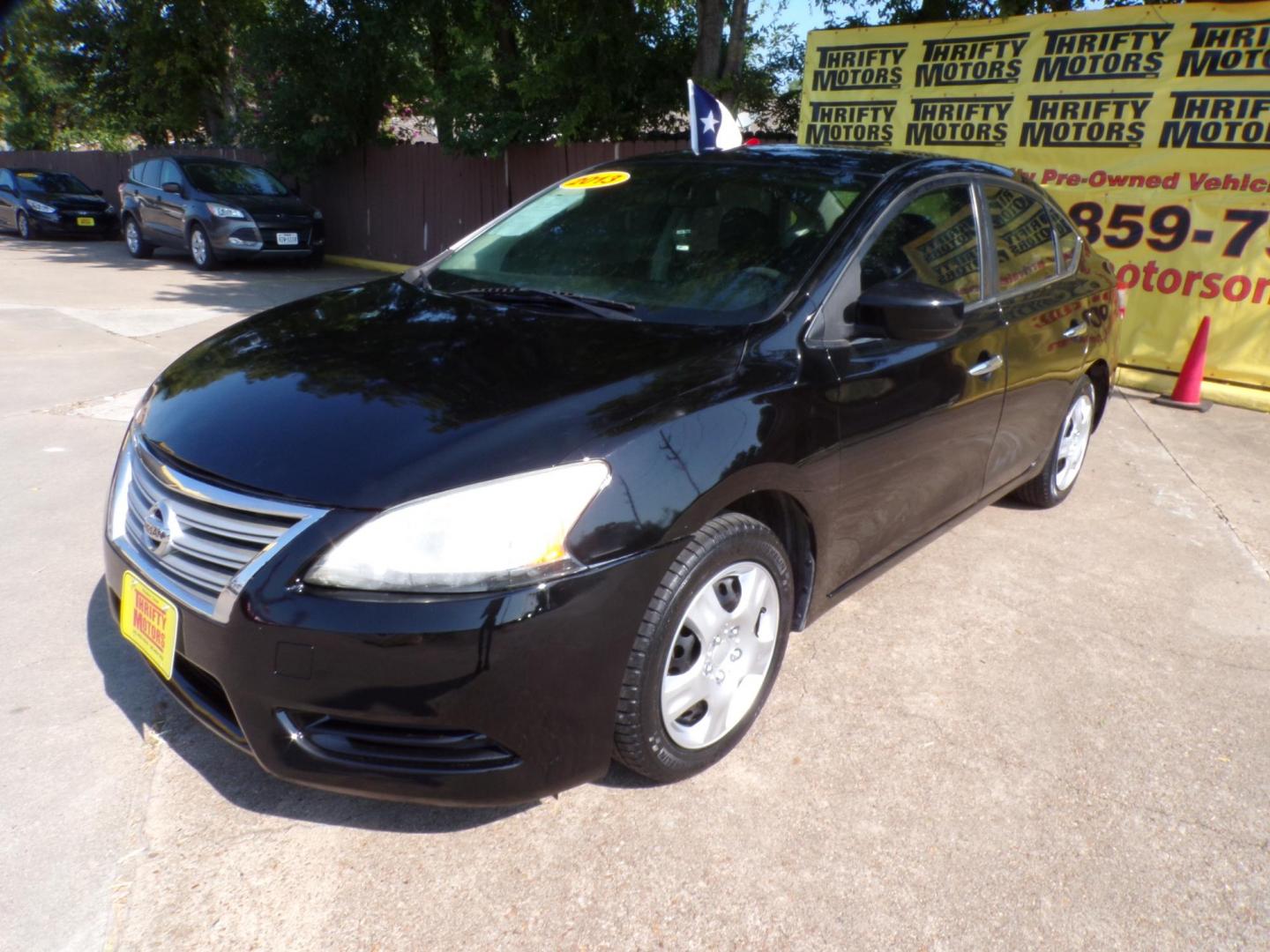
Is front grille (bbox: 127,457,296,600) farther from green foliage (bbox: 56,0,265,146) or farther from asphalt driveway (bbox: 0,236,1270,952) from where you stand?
green foliage (bbox: 56,0,265,146)

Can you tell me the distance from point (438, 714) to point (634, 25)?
11231 millimetres

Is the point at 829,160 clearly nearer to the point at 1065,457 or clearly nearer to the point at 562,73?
the point at 1065,457

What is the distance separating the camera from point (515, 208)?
4074 millimetres

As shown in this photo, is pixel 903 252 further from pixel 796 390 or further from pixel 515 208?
pixel 515 208

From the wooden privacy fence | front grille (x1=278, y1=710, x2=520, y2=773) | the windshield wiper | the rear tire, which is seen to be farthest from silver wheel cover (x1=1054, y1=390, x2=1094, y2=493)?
the rear tire

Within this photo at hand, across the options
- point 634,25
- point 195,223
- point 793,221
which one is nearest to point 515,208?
point 793,221

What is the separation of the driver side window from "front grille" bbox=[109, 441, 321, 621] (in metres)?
1.91

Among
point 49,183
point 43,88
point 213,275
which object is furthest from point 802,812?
point 43,88

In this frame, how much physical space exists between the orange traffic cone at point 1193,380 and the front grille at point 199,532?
289 inches

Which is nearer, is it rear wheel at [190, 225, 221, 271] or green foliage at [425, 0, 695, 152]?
green foliage at [425, 0, 695, 152]

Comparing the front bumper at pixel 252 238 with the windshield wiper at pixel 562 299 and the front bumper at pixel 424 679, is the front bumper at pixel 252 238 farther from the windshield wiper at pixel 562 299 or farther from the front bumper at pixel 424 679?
the front bumper at pixel 424 679

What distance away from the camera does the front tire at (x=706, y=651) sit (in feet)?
7.66

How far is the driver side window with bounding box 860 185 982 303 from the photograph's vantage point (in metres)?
3.21

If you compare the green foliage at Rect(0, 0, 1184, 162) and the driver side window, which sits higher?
the green foliage at Rect(0, 0, 1184, 162)
